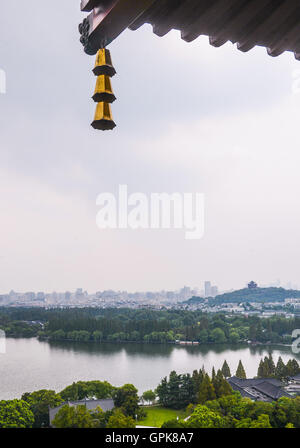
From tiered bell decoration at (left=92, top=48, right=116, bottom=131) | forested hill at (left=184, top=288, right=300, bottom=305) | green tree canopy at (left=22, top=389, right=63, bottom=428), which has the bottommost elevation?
forested hill at (left=184, top=288, right=300, bottom=305)

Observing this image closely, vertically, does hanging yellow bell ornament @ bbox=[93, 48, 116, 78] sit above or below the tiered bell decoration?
above

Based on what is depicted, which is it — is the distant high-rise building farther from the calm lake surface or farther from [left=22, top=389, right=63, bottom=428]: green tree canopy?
[left=22, top=389, right=63, bottom=428]: green tree canopy

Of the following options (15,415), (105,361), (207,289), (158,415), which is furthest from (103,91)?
(207,289)

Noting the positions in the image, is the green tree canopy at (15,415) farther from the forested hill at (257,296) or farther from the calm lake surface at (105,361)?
the forested hill at (257,296)

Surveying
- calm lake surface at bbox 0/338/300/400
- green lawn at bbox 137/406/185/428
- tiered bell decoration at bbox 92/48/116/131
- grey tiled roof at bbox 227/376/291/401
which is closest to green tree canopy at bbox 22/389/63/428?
green lawn at bbox 137/406/185/428

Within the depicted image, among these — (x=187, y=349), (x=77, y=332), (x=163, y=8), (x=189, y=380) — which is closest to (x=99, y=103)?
(x=163, y=8)

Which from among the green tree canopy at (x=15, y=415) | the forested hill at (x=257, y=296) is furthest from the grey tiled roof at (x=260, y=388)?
the forested hill at (x=257, y=296)
